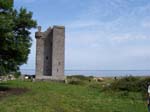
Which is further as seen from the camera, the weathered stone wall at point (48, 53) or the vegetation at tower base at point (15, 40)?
the weathered stone wall at point (48, 53)

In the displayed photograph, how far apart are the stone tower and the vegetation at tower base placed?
35.6 meters

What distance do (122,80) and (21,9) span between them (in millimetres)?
14043

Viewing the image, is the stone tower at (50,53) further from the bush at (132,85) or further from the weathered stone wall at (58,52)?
the bush at (132,85)

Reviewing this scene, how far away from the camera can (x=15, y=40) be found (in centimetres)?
3784

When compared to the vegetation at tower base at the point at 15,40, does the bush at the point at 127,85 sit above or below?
below

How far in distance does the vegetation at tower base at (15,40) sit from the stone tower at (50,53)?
35.6m

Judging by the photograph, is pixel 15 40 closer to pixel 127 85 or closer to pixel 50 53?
pixel 127 85

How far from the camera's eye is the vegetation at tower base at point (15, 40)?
36.3 m

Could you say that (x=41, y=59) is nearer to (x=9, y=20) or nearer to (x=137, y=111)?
(x=9, y=20)

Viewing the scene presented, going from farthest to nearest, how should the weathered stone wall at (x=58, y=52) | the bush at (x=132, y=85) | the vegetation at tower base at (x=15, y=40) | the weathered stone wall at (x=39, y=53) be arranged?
the weathered stone wall at (x=39, y=53)
the weathered stone wall at (x=58, y=52)
the bush at (x=132, y=85)
the vegetation at tower base at (x=15, y=40)

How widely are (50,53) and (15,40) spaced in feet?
139

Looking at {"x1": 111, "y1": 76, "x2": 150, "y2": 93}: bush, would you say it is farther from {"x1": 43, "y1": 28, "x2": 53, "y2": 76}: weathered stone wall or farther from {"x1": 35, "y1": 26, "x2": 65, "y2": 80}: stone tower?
{"x1": 43, "y1": 28, "x2": 53, "y2": 76}: weathered stone wall

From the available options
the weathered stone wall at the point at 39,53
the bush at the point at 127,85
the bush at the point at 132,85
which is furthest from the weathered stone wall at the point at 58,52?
the bush at the point at 127,85

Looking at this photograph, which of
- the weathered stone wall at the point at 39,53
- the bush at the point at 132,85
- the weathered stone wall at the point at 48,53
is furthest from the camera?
the weathered stone wall at the point at 48,53
